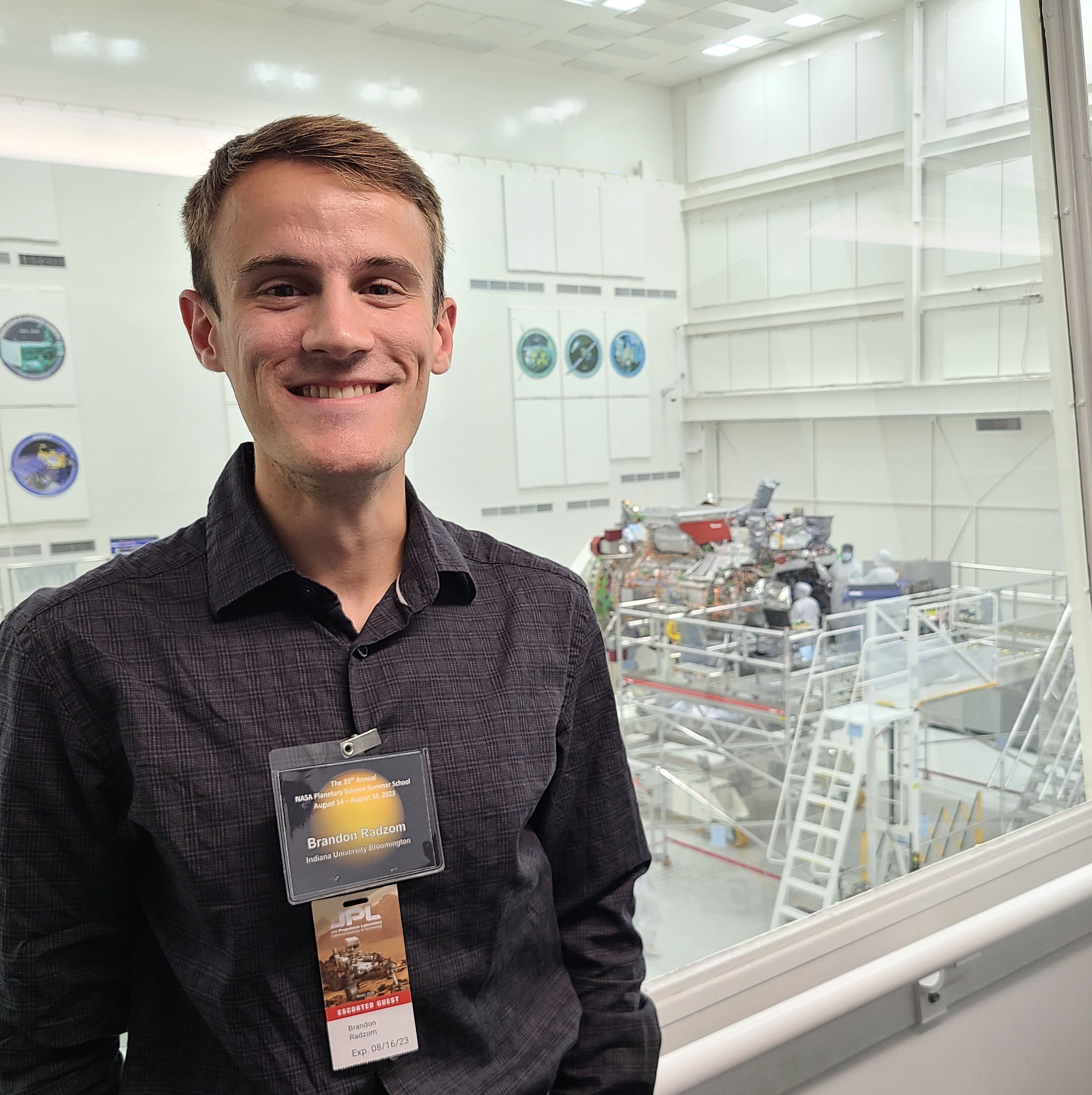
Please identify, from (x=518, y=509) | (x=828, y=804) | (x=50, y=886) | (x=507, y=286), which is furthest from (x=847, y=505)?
(x=50, y=886)

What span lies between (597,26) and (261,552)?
4.97ft

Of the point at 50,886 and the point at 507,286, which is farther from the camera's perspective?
the point at 507,286

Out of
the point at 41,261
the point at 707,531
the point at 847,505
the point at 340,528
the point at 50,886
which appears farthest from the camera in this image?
the point at 847,505

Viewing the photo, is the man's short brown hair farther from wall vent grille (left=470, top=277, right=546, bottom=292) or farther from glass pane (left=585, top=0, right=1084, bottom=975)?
glass pane (left=585, top=0, right=1084, bottom=975)

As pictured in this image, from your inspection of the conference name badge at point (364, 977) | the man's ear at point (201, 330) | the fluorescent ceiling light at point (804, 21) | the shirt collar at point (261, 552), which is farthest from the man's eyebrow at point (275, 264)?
the fluorescent ceiling light at point (804, 21)

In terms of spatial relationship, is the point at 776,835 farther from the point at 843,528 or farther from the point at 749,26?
the point at 749,26

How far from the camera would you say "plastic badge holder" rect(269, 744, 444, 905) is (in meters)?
0.99

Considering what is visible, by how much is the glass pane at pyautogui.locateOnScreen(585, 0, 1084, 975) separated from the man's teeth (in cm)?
120

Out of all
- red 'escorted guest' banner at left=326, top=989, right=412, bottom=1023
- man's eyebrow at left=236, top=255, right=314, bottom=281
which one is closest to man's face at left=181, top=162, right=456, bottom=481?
man's eyebrow at left=236, top=255, right=314, bottom=281

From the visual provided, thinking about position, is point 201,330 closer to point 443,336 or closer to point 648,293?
point 443,336

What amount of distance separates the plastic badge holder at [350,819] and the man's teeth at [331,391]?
1.16 ft

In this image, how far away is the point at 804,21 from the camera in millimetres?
2318

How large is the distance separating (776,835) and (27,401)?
200 centimetres

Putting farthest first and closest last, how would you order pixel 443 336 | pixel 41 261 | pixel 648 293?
pixel 648 293 → pixel 41 261 → pixel 443 336
